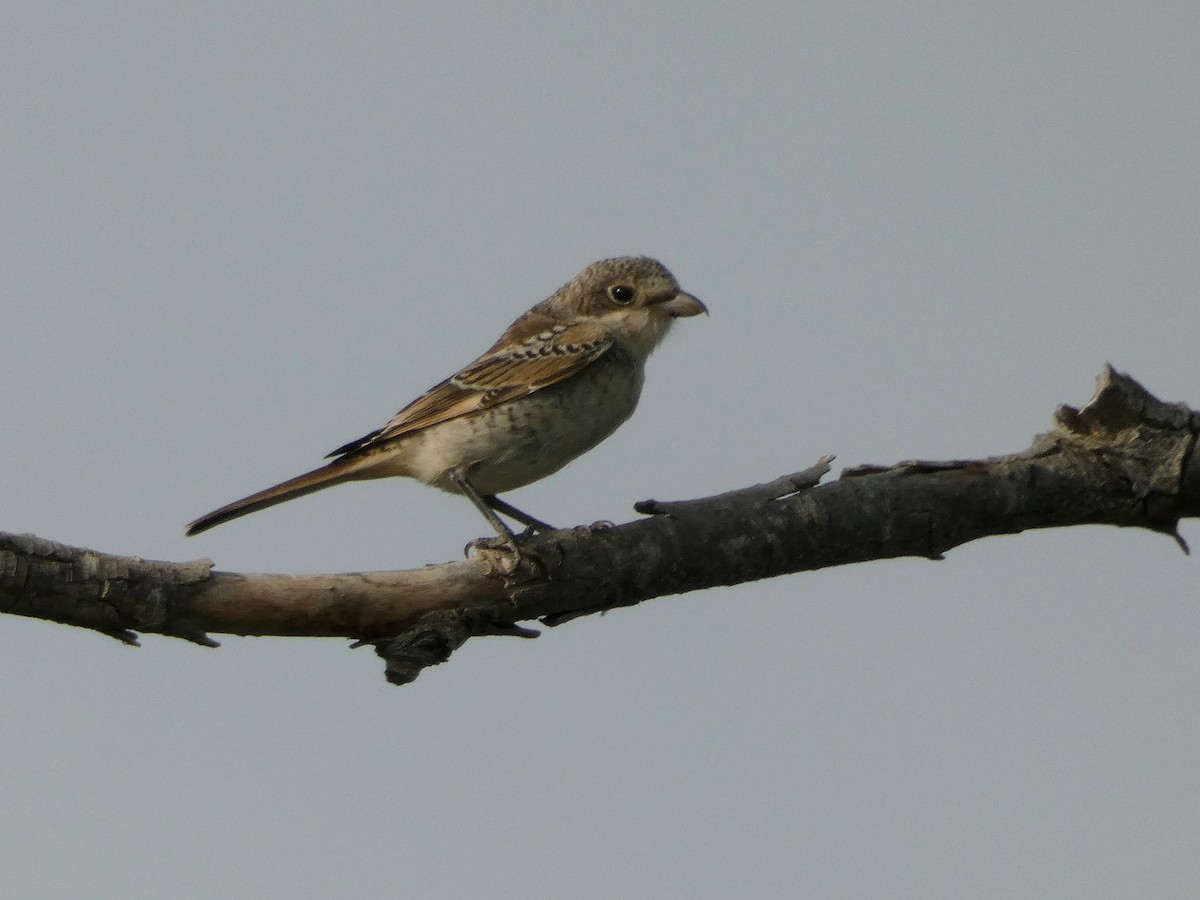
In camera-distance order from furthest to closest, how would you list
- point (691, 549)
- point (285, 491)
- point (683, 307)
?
point (683, 307) < point (285, 491) < point (691, 549)

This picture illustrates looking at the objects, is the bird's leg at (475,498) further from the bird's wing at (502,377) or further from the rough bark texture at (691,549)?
the rough bark texture at (691,549)

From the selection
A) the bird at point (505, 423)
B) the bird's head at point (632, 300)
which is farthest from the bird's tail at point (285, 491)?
the bird's head at point (632, 300)

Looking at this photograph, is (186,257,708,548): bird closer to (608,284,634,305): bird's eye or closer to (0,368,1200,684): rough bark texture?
(608,284,634,305): bird's eye

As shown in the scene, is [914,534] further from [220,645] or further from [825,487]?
[220,645]

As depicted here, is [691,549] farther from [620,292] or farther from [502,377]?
[620,292]

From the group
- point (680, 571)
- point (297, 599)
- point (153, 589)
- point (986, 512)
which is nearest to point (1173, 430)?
point (986, 512)

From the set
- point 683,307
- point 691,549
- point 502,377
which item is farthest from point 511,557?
point 683,307
